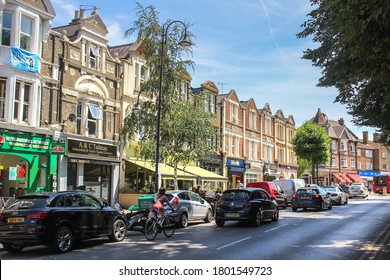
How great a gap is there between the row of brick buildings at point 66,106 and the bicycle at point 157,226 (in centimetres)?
940

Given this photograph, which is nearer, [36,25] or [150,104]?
[36,25]

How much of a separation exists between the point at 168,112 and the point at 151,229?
378 inches

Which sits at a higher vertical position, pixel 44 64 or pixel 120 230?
pixel 44 64

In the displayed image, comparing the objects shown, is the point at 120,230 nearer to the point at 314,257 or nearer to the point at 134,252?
the point at 134,252

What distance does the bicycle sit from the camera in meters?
13.3

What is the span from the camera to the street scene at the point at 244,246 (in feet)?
32.8

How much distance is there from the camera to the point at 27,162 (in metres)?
20.5

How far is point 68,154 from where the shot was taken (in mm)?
22391

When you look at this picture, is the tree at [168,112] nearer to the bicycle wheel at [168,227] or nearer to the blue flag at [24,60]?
the blue flag at [24,60]

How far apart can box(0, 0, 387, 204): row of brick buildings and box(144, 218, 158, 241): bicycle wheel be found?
9404 mm

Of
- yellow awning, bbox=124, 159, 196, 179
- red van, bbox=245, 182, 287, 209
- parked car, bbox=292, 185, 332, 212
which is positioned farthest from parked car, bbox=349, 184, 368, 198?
yellow awning, bbox=124, 159, 196, 179

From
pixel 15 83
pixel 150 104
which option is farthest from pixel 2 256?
pixel 150 104

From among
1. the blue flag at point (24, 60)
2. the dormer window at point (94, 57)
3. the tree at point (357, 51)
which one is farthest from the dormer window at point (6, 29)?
the tree at point (357, 51)

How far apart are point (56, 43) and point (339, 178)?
60.5 m
